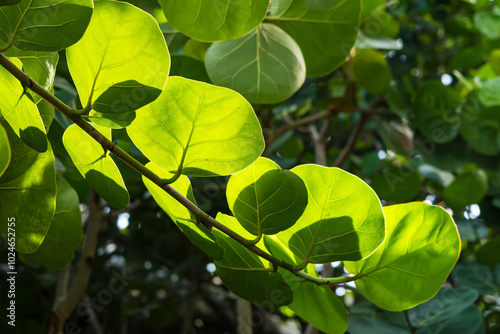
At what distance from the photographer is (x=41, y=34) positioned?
29 centimetres

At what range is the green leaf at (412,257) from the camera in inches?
13.7

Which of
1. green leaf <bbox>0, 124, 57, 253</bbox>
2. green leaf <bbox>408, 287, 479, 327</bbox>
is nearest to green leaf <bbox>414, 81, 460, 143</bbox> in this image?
green leaf <bbox>408, 287, 479, 327</bbox>

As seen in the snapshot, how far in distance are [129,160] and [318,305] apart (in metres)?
0.19

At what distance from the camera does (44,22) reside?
0.93 feet

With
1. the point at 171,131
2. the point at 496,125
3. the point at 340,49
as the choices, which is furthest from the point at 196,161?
the point at 496,125

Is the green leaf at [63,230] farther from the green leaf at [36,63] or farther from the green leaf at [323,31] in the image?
the green leaf at [323,31]

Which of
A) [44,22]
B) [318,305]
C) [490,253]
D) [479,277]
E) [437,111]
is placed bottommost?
[479,277]

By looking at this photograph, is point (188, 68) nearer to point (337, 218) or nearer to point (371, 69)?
point (337, 218)

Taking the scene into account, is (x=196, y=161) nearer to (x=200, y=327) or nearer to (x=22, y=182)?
(x=22, y=182)

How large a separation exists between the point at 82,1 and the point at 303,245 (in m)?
0.22

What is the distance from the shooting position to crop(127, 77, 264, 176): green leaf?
0.97ft

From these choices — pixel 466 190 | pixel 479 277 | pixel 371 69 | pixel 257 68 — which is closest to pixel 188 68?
pixel 257 68

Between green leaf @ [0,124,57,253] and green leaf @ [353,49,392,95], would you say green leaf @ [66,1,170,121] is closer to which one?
green leaf @ [0,124,57,253]

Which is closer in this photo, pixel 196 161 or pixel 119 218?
pixel 196 161
